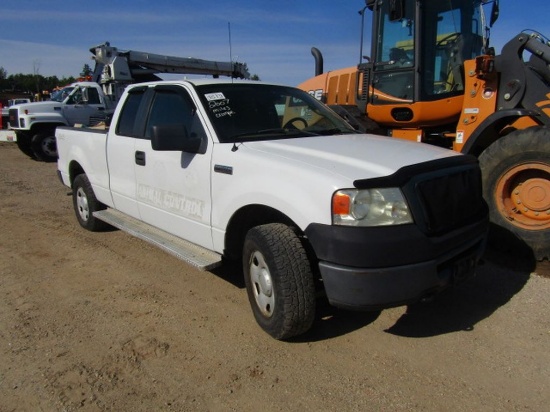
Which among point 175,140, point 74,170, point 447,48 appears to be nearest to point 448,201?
point 175,140

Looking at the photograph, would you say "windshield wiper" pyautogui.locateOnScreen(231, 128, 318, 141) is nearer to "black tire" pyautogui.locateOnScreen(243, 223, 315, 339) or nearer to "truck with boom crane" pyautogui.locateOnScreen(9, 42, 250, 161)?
"black tire" pyautogui.locateOnScreen(243, 223, 315, 339)

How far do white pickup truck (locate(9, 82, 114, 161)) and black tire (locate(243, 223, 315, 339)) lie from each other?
11994 millimetres

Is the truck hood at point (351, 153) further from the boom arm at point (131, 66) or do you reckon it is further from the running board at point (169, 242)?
the boom arm at point (131, 66)

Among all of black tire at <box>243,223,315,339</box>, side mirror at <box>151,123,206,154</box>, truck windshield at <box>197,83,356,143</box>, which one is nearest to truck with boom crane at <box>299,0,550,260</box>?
truck windshield at <box>197,83,356,143</box>

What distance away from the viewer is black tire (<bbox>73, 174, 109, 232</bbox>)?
5855 mm

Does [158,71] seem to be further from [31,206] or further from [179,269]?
[179,269]

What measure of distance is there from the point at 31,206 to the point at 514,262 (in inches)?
295

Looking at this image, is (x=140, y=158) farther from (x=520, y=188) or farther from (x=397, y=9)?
(x=520, y=188)

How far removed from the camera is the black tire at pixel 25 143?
47.2ft

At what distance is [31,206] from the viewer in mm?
7902

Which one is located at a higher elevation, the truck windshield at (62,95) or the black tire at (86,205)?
the truck windshield at (62,95)

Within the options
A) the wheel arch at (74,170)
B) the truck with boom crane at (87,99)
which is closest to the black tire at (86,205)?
the wheel arch at (74,170)

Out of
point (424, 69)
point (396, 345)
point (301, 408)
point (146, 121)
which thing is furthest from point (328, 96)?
point (301, 408)

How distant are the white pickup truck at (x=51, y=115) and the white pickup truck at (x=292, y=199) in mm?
10615
